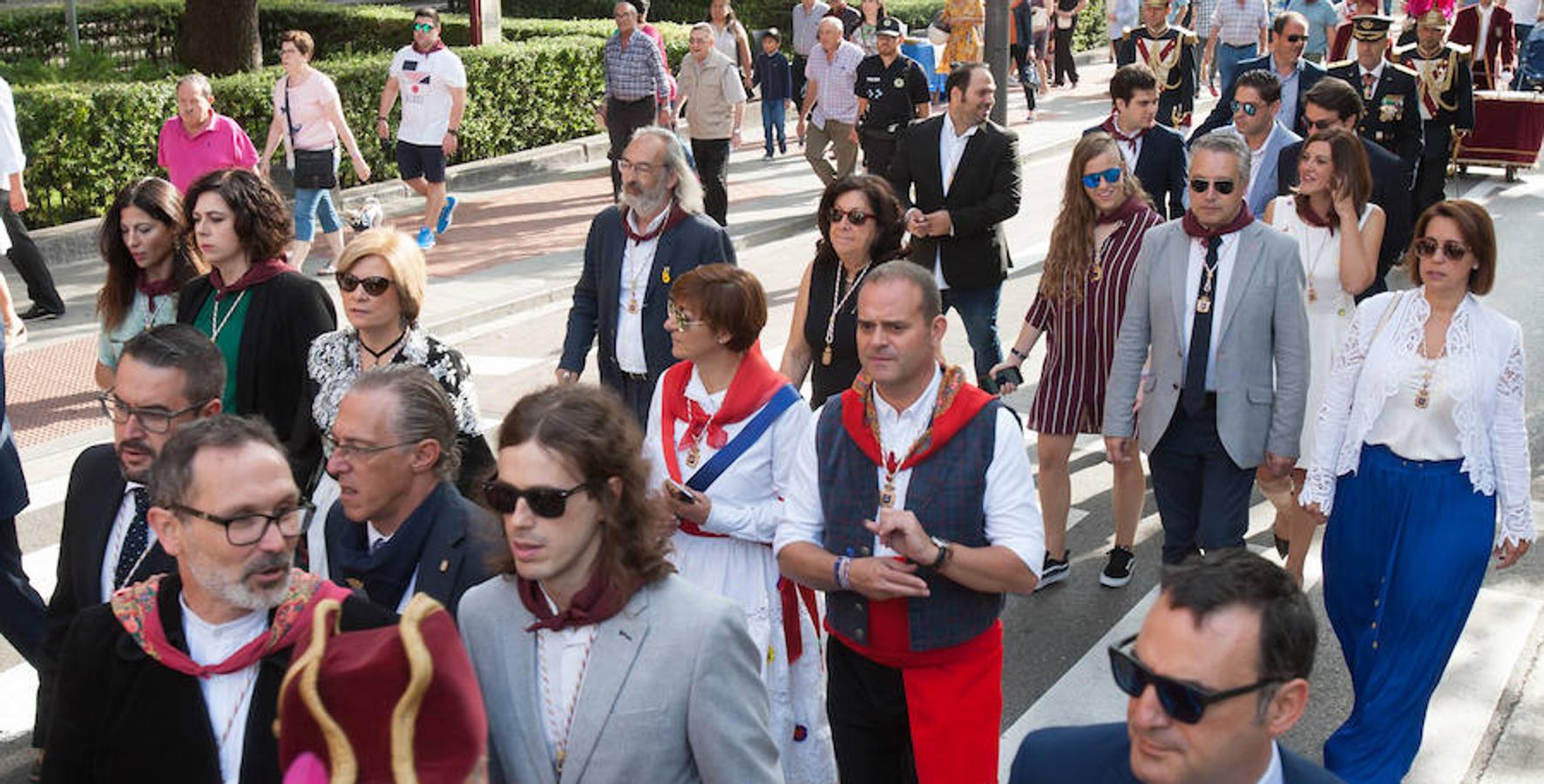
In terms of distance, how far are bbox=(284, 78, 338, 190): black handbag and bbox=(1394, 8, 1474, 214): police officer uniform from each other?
28.6ft

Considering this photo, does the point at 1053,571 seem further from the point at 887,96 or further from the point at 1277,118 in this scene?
the point at 887,96

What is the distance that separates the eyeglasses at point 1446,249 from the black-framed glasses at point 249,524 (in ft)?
12.8

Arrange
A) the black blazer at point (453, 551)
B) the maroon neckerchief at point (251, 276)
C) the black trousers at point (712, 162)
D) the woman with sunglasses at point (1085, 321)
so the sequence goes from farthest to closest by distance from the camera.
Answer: the black trousers at point (712, 162) < the woman with sunglasses at point (1085, 321) < the maroon neckerchief at point (251, 276) < the black blazer at point (453, 551)

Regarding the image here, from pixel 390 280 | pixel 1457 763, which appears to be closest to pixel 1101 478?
pixel 1457 763

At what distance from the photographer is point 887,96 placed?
48.6 ft

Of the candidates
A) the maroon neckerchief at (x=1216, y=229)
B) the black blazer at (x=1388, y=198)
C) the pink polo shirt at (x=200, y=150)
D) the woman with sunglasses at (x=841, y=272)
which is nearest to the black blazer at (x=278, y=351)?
the woman with sunglasses at (x=841, y=272)

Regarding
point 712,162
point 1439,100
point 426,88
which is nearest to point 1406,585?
point 1439,100

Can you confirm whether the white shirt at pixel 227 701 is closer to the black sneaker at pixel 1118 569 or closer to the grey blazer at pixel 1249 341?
the grey blazer at pixel 1249 341

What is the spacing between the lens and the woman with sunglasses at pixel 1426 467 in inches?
219

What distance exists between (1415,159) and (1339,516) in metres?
5.82

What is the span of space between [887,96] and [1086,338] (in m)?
7.92

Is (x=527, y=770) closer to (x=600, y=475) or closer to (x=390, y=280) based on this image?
(x=600, y=475)

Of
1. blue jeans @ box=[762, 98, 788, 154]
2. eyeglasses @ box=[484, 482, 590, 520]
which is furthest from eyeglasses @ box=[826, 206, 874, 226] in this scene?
blue jeans @ box=[762, 98, 788, 154]

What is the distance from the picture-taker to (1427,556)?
5.61 meters
